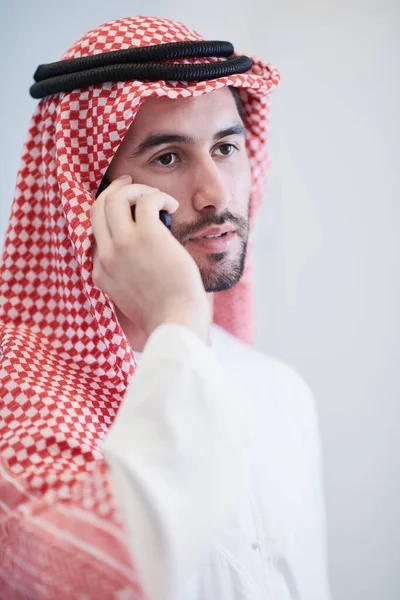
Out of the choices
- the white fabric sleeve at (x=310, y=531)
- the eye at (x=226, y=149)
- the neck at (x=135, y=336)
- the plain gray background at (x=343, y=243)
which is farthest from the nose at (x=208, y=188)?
the plain gray background at (x=343, y=243)

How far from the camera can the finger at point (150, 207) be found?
0.96 meters

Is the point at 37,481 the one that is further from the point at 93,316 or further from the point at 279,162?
the point at 279,162

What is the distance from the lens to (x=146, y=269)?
0.91m

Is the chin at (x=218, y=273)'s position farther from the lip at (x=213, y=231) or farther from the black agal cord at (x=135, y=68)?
the black agal cord at (x=135, y=68)

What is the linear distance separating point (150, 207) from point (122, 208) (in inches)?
2.0

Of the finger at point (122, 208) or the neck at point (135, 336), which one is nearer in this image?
the finger at point (122, 208)

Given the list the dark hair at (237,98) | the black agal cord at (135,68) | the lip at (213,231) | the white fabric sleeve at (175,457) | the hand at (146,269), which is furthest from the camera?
the dark hair at (237,98)

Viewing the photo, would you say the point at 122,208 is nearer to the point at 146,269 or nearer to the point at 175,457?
the point at 146,269

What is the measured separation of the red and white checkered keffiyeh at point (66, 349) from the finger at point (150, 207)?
0.41 feet

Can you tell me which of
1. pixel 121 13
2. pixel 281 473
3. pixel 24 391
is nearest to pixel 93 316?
pixel 24 391

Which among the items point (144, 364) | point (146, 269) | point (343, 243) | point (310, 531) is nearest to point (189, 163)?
point (146, 269)

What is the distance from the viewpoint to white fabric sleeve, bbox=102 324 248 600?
753mm

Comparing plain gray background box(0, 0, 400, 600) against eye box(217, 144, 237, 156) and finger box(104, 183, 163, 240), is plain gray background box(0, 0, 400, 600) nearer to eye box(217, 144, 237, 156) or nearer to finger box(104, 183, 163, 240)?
eye box(217, 144, 237, 156)

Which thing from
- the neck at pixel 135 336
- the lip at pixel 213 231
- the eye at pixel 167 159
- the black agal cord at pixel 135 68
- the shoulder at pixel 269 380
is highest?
the black agal cord at pixel 135 68
